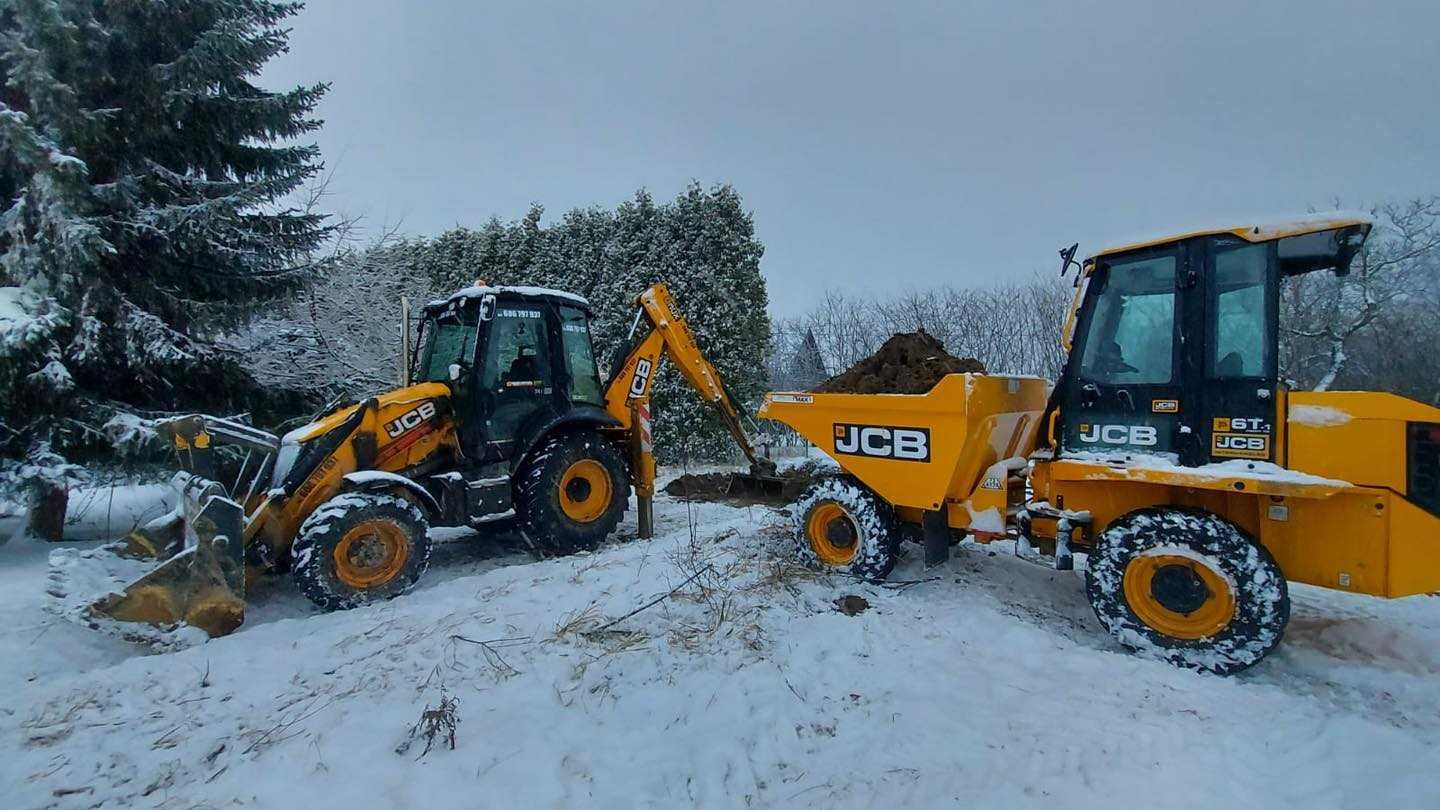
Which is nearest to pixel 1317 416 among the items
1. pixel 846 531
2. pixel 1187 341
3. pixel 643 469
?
pixel 1187 341

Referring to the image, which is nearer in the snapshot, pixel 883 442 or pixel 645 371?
pixel 883 442

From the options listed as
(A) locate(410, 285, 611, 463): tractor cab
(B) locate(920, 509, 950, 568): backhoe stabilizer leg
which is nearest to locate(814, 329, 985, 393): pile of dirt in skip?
(B) locate(920, 509, 950, 568): backhoe stabilizer leg

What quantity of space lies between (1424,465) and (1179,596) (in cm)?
127

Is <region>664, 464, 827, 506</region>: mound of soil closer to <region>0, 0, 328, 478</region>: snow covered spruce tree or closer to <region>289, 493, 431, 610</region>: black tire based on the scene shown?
<region>289, 493, 431, 610</region>: black tire

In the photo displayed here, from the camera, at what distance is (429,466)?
5.91 meters

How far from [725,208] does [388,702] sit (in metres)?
9.56

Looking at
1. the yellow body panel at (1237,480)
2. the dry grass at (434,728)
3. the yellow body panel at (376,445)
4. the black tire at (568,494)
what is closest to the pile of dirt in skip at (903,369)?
the yellow body panel at (1237,480)

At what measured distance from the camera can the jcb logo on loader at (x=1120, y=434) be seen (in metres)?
4.09

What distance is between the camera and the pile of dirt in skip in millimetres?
5238

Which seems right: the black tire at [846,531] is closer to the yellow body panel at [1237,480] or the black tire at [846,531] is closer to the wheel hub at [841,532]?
the wheel hub at [841,532]

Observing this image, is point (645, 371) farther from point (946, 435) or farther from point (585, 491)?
point (946, 435)

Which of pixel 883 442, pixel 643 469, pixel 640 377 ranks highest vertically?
pixel 640 377

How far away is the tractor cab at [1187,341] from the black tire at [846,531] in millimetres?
1309

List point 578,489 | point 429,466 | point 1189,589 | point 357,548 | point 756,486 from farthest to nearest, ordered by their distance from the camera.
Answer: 1. point 756,486
2. point 578,489
3. point 429,466
4. point 357,548
5. point 1189,589
